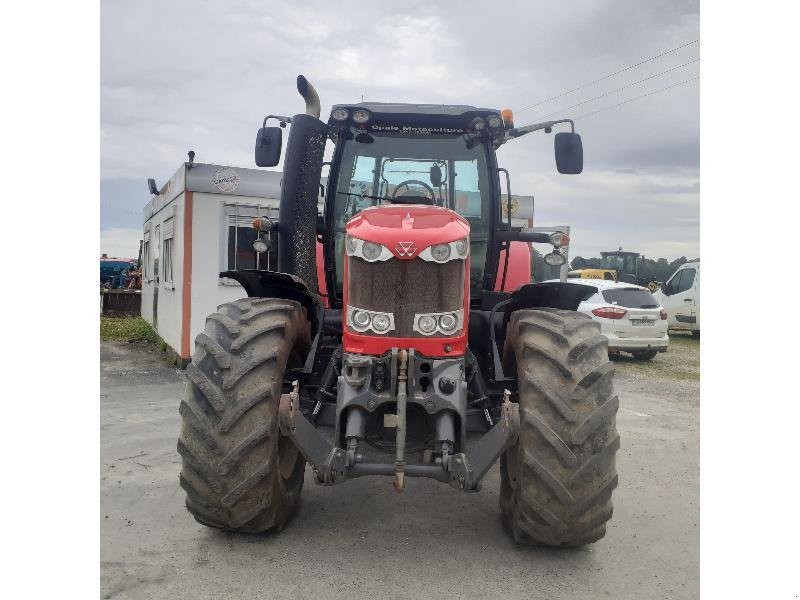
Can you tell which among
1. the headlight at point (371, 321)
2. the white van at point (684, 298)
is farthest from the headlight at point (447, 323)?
the white van at point (684, 298)

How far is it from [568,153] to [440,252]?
4.51 feet

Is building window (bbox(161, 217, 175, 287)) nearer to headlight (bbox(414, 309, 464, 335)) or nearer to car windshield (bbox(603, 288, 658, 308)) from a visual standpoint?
car windshield (bbox(603, 288, 658, 308))

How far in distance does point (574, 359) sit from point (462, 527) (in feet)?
4.22

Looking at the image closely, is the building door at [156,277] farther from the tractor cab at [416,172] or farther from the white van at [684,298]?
the white van at [684,298]

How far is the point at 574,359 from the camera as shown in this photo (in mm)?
3293

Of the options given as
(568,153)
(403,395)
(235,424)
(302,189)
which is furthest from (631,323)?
(235,424)

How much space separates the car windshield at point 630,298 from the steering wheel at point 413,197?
8202 mm

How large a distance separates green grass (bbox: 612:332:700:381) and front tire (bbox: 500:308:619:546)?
773cm

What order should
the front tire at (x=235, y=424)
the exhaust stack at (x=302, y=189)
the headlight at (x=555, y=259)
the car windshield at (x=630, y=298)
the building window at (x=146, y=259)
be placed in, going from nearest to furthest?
the front tire at (x=235, y=424) → the exhaust stack at (x=302, y=189) → the headlight at (x=555, y=259) → the car windshield at (x=630, y=298) → the building window at (x=146, y=259)

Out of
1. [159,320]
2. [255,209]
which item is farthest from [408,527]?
[159,320]

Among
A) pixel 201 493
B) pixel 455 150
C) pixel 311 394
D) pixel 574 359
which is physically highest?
pixel 455 150

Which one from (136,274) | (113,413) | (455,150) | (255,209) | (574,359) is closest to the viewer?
(574,359)

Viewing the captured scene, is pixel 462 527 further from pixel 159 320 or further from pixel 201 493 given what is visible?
pixel 159 320

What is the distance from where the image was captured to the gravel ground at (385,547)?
3.13 metres
